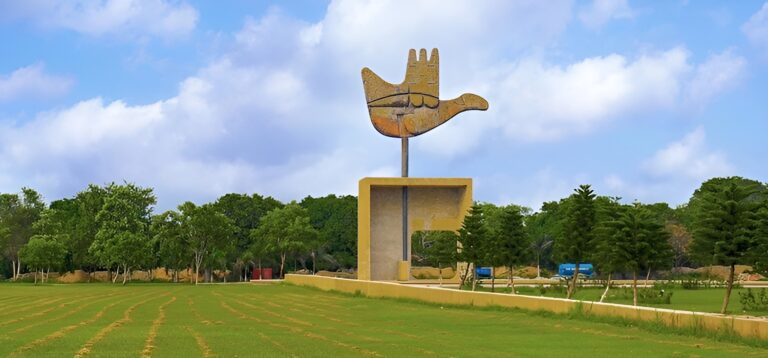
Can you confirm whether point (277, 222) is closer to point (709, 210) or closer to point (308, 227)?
point (308, 227)

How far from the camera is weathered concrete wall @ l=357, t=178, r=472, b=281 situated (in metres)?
68.0

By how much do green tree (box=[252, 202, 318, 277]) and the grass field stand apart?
68.7 meters

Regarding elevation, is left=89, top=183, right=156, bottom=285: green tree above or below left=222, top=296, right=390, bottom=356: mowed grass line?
above

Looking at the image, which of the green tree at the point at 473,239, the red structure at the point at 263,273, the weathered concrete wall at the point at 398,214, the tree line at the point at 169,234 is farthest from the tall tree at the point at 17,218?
the green tree at the point at 473,239

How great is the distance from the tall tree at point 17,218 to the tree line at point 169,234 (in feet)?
0.37

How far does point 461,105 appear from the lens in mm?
67500

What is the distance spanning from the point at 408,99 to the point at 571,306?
39.1 metres

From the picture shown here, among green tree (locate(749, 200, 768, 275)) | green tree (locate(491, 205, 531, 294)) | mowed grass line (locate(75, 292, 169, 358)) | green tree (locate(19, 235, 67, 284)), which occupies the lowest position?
mowed grass line (locate(75, 292, 169, 358))

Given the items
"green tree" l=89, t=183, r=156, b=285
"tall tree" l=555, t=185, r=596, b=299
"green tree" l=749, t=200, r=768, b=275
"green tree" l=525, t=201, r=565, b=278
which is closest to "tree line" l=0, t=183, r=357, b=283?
"green tree" l=89, t=183, r=156, b=285

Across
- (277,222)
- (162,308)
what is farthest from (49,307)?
(277,222)

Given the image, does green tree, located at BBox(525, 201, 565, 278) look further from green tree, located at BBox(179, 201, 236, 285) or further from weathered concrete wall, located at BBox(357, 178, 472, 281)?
weathered concrete wall, located at BBox(357, 178, 472, 281)

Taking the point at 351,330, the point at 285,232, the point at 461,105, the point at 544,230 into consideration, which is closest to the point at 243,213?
the point at 285,232

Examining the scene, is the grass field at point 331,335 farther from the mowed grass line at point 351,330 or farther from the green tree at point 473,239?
the green tree at point 473,239

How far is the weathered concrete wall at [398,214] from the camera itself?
6800 cm
